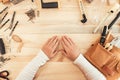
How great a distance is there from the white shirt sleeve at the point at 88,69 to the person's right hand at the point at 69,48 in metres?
0.02

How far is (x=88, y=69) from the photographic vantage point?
4.07 ft

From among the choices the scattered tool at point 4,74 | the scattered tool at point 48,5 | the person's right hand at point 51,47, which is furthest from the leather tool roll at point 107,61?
the scattered tool at point 4,74

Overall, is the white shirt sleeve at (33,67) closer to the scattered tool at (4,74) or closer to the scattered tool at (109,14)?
the scattered tool at (4,74)

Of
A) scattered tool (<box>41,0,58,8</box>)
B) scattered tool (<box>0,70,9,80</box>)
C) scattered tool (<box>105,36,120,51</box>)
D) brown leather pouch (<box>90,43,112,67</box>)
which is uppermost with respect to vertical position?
scattered tool (<box>41,0,58,8</box>)

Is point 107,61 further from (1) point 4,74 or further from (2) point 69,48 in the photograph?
(1) point 4,74

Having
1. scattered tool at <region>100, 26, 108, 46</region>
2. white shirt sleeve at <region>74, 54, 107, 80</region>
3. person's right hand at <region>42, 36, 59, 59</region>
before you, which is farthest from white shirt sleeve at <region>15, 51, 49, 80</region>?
scattered tool at <region>100, 26, 108, 46</region>

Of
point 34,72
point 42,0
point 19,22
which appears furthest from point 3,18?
point 34,72

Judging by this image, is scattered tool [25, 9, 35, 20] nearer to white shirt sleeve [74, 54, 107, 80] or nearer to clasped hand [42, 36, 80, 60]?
clasped hand [42, 36, 80, 60]

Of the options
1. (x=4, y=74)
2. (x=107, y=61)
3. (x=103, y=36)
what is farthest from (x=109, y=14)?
(x=4, y=74)

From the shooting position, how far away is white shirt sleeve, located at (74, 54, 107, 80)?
48.2 inches

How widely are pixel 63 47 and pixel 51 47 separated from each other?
56mm

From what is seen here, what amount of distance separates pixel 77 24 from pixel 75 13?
0.06 meters

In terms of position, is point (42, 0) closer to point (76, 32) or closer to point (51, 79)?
point (76, 32)

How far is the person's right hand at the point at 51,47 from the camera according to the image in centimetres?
128
